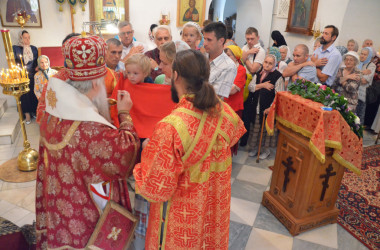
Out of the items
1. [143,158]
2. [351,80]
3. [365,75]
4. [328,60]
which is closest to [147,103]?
[143,158]

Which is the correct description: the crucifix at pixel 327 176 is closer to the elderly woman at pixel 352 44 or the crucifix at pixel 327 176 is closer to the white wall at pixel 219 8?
the elderly woman at pixel 352 44

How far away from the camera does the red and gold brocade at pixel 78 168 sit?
5.40 feet

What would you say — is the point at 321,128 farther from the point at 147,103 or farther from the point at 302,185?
the point at 147,103

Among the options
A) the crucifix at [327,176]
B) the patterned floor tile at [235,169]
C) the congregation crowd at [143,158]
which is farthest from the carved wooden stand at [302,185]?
the congregation crowd at [143,158]

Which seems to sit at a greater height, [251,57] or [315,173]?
[251,57]

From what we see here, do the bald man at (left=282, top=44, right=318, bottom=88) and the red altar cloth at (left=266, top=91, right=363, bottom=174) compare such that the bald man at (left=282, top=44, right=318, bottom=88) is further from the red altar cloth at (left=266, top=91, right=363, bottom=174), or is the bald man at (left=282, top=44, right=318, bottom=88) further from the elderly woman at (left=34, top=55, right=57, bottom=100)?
the elderly woman at (left=34, top=55, right=57, bottom=100)

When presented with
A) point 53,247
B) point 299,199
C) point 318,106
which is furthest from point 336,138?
point 53,247

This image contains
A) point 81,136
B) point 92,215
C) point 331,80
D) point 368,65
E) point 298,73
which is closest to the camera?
point 81,136

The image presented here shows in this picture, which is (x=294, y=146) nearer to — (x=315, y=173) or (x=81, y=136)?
(x=315, y=173)

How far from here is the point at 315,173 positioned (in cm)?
293

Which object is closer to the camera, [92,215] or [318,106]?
[92,215]

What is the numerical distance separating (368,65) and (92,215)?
6397mm

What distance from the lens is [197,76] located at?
1605 millimetres

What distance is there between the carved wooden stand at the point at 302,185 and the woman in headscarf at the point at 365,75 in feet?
12.1
